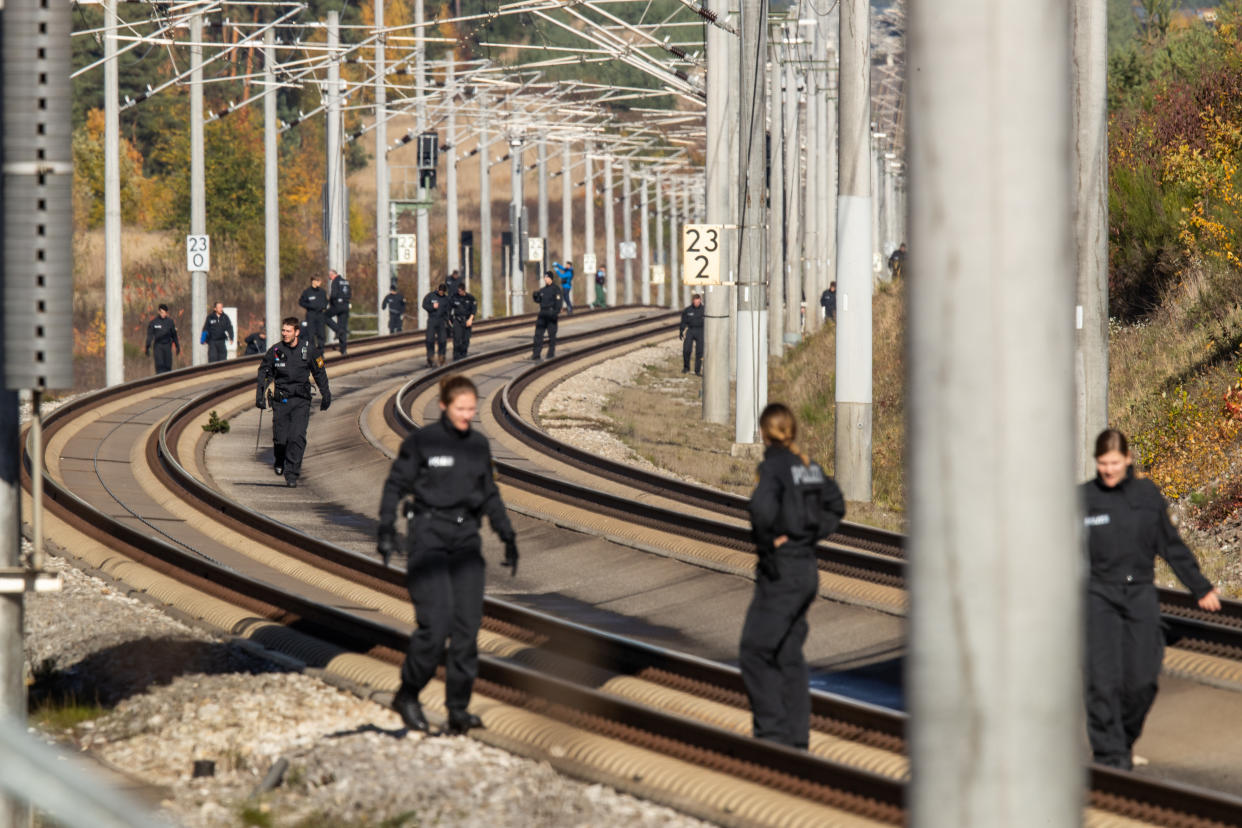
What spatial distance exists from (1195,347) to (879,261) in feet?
141

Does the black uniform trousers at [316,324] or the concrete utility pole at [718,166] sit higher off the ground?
the concrete utility pole at [718,166]

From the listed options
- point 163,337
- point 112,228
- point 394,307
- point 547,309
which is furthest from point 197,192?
point 394,307

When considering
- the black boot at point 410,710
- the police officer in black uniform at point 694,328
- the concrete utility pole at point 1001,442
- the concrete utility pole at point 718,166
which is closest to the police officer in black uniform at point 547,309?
the police officer in black uniform at point 694,328

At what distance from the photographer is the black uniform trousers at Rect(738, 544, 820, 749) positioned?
883 centimetres

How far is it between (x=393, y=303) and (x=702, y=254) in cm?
2555

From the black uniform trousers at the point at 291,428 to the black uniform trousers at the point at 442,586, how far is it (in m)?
12.3

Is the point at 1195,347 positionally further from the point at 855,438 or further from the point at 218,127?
the point at 218,127

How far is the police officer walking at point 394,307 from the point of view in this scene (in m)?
48.0

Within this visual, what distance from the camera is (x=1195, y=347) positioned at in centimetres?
2541

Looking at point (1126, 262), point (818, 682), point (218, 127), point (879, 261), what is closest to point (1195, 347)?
point (1126, 262)

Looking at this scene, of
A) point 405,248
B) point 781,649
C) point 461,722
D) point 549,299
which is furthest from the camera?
point 405,248

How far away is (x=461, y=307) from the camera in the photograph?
124 ft

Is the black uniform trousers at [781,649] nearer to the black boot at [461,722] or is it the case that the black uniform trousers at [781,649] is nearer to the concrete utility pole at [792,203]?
the black boot at [461,722]

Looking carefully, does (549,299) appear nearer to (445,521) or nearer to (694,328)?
(694,328)
